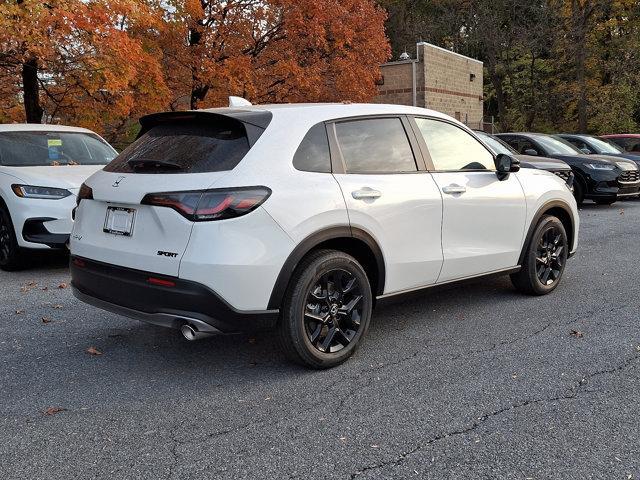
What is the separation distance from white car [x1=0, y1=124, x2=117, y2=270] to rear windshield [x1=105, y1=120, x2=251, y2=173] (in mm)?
2861

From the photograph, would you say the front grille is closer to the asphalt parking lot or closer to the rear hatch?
the asphalt parking lot

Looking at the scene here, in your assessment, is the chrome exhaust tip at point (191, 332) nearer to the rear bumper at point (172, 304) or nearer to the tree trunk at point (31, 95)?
the rear bumper at point (172, 304)

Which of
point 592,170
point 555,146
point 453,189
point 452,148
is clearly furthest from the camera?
point 555,146

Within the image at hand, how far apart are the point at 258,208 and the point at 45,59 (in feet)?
31.3

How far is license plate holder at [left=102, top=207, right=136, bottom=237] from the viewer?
3611mm

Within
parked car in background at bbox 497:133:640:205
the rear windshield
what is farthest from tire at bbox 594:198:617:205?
the rear windshield

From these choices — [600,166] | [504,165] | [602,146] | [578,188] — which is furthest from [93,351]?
[602,146]

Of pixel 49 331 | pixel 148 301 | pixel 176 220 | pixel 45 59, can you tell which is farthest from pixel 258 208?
pixel 45 59

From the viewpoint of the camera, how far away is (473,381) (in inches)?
142

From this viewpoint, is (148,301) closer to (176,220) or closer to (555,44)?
(176,220)

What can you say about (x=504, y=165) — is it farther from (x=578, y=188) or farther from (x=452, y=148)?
(x=578, y=188)

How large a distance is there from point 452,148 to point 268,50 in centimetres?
1157

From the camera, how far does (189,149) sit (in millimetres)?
3660

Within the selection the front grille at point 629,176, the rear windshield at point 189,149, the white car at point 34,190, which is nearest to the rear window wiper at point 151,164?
the rear windshield at point 189,149
